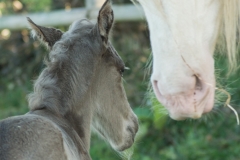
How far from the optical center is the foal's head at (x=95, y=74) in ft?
11.8

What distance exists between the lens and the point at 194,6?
129 inches

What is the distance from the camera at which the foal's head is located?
3605mm

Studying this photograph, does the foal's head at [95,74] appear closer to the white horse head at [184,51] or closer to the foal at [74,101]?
the foal at [74,101]

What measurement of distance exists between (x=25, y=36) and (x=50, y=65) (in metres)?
4.61

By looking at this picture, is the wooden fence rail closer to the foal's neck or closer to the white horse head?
the foal's neck

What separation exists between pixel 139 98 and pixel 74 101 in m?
3.04

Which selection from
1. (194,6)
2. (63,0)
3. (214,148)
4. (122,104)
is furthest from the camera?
(63,0)

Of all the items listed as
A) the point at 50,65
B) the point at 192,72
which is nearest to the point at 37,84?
the point at 50,65

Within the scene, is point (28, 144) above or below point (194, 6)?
below

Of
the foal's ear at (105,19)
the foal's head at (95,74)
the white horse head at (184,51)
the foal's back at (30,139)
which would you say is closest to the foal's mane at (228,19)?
the white horse head at (184,51)

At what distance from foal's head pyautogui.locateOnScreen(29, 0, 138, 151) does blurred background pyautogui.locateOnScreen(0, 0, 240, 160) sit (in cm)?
23

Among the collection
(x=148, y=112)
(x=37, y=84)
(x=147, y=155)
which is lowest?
(x=147, y=155)

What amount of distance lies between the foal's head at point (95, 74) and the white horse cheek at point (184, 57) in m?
0.33

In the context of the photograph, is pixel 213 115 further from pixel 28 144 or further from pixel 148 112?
pixel 28 144
